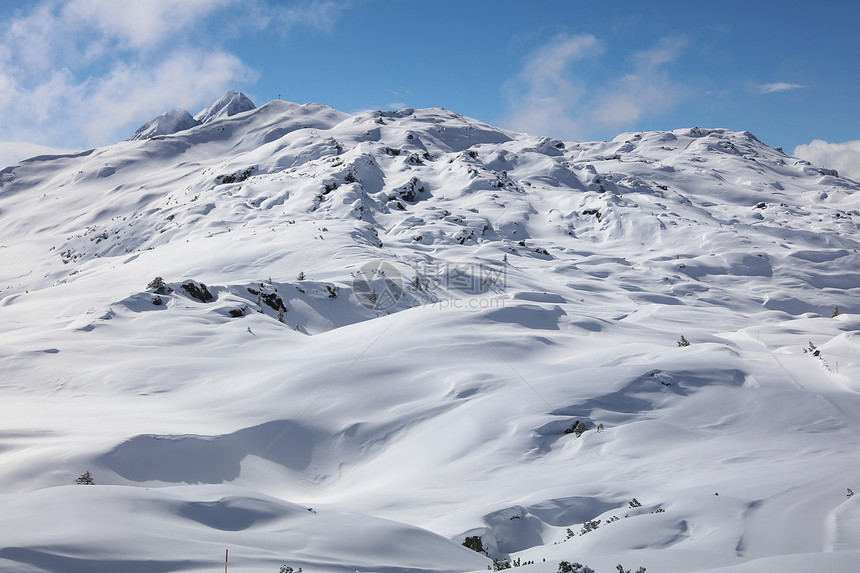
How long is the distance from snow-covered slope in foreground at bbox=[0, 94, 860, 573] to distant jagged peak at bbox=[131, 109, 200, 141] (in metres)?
63.9

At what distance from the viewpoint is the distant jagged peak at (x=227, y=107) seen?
82.4 meters

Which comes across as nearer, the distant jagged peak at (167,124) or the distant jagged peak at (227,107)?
the distant jagged peak at (167,124)

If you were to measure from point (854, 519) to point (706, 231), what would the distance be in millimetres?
28247

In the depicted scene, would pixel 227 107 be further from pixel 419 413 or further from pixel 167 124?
pixel 419 413

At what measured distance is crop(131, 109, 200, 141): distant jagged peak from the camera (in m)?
78.4

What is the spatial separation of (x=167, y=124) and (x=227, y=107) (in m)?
9.24

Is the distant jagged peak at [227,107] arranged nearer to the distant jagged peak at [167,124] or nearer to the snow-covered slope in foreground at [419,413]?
the distant jagged peak at [167,124]

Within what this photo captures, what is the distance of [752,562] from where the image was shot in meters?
3.20

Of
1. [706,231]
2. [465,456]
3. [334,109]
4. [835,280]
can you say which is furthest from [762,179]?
[465,456]

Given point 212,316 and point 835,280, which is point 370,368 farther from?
point 835,280

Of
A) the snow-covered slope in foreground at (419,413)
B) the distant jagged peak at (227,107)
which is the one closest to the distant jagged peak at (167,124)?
the distant jagged peak at (227,107)

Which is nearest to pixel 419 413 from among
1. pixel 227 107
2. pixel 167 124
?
pixel 167 124

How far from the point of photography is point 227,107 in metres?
82.8

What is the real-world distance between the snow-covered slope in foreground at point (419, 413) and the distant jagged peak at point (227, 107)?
6587 cm
